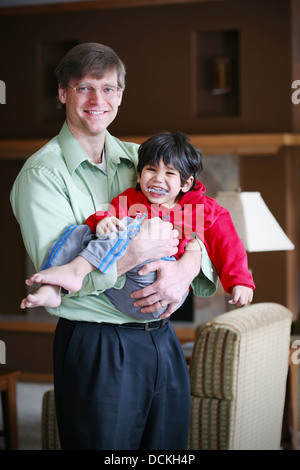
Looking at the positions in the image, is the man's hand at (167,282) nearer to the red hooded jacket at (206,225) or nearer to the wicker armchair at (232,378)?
the red hooded jacket at (206,225)

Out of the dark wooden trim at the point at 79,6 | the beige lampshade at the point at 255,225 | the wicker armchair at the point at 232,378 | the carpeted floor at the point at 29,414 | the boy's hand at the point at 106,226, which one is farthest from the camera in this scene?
the dark wooden trim at the point at 79,6

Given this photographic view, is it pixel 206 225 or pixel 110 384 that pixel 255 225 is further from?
pixel 110 384

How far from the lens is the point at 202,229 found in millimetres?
1520

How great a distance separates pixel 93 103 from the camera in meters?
1.45

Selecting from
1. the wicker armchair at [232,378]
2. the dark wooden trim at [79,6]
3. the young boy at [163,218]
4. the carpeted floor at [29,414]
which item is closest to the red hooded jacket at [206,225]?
the young boy at [163,218]

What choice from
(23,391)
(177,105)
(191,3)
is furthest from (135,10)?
(23,391)

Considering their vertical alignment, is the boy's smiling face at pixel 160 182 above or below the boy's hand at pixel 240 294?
above

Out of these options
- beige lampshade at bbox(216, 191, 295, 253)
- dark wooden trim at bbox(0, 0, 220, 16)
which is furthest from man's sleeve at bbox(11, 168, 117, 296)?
dark wooden trim at bbox(0, 0, 220, 16)

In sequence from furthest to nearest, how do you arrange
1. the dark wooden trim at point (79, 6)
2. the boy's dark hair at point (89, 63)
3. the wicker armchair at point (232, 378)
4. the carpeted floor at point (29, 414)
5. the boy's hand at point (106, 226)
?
the dark wooden trim at point (79, 6), the carpeted floor at point (29, 414), the wicker armchair at point (232, 378), the boy's dark hair at point (89, 63), the boy's hand at point (106, 226)

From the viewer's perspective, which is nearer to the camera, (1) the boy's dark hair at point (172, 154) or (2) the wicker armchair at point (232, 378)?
(1) the boy's dark hair at point (172, 154)

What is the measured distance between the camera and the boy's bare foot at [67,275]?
1.26m

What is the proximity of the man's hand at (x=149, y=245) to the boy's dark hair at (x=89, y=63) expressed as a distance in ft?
1.19

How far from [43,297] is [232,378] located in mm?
1263
